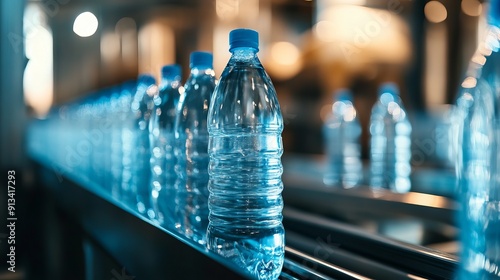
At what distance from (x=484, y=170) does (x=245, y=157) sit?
0.39 meters

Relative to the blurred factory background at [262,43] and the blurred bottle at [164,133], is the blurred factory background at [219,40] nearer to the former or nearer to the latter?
the blurred factory background at [262,43]

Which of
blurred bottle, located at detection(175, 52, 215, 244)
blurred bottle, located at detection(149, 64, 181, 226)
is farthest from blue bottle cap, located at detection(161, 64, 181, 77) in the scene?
blurred bottle, located at detection(175, 52, 215, 244)

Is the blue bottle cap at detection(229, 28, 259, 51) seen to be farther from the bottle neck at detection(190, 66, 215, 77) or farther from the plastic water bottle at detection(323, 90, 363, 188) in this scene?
the plastic water bottle at detection(323, 90, 363, 188)

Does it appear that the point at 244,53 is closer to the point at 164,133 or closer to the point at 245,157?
the point at 245,157

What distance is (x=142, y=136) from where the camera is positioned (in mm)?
1409

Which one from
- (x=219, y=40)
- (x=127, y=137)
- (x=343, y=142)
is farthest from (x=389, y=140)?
(x=219, y=40)

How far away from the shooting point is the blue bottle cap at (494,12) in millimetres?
526

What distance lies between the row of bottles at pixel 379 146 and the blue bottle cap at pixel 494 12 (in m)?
1.75

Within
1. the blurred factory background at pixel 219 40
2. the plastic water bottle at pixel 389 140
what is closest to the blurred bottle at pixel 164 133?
the plastic water bottle at pixel 389 140

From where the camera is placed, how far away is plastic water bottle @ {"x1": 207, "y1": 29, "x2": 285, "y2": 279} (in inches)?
30.1

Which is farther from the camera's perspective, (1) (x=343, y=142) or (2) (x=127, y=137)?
(1) (x=343, y=142)

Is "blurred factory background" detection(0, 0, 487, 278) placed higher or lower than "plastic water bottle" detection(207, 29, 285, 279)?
higher

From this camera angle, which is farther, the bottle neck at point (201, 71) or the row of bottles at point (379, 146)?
the row of bottles at point (379, 146)

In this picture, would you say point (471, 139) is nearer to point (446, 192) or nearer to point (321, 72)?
point (446, 192)
